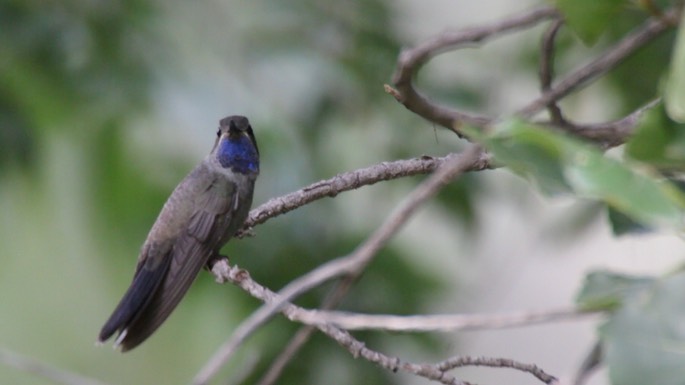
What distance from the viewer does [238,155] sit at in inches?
47.8

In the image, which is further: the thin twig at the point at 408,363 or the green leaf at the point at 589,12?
the thin twig at the point at 408,363

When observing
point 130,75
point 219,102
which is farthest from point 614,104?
point 130,75

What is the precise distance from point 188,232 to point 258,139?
0.80 m

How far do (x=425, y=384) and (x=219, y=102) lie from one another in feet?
5.14

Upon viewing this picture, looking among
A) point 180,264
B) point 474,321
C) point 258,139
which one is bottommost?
point 474,321

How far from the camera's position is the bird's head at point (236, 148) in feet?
3.96

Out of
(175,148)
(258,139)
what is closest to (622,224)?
(258,139)

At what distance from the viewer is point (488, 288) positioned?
308 centimetres

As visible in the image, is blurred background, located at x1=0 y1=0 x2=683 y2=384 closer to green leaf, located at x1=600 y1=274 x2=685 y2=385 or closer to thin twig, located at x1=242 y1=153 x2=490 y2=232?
thin twig, located at x1=242 y1=153 x2=490 y2=232

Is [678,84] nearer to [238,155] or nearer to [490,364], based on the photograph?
[490,364]

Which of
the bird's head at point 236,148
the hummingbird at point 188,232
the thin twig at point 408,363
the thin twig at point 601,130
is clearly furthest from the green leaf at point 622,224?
the bird's head at point 236,148

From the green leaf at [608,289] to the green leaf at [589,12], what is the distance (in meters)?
0.16

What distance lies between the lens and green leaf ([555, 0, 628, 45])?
62 centimetres

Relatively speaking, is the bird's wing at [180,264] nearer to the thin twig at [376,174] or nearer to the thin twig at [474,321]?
the thin twig at [376,174]
